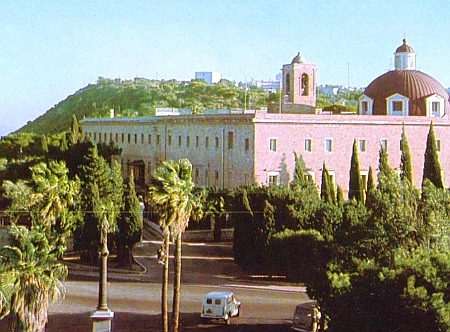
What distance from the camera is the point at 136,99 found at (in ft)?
461

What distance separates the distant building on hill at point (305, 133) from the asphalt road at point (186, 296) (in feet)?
21.2

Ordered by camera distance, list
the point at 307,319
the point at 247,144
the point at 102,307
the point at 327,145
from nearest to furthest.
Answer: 1. the point at 102,307
2. the point at 307,319
3. the point at 247,144
4. the point at 327,145

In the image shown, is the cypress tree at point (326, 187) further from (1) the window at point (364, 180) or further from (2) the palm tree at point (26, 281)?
(2) the palm tree at point (26, 281)

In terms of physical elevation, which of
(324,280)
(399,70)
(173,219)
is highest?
(399,70)

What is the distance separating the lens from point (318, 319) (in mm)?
26641

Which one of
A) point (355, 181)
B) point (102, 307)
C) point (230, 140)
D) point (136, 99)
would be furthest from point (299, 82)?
point (136, 99)

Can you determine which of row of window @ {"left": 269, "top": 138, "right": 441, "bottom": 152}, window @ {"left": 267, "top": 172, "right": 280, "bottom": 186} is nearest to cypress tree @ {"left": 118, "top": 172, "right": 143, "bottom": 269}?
window @ {"left": 267, "top": 172, "right": 280, "bottom": 186}

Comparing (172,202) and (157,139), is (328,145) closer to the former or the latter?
(157,139)

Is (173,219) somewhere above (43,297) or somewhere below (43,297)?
above

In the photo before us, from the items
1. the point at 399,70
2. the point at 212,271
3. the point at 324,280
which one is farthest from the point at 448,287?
the point at 399,70

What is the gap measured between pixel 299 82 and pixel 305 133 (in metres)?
6.74

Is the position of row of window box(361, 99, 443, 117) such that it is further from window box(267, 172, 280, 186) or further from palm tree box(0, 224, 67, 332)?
palm tree box(0, 224, 67, 332)

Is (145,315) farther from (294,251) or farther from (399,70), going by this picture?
(399,70)

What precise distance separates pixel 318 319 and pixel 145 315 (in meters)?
6.28
